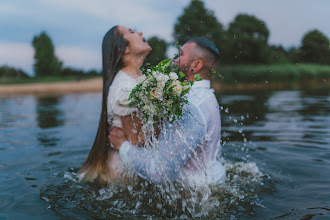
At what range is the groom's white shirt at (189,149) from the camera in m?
3.43

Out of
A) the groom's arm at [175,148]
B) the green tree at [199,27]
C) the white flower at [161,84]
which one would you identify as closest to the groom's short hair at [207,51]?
the green tree at [199,27]

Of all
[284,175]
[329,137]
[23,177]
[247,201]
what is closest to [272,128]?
[329,137]

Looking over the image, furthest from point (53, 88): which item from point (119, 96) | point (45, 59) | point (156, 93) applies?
point (156, 93)

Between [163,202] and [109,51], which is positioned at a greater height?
[109,51]

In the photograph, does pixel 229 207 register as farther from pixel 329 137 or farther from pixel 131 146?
pixel 329 137

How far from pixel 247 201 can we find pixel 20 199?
303 centimetres

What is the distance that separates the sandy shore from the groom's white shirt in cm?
3346

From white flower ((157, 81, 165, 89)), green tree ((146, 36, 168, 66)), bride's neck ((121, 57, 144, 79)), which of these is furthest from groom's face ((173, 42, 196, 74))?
bride's neck ((121, 57, 144, 79))

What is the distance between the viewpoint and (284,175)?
518 centimetres

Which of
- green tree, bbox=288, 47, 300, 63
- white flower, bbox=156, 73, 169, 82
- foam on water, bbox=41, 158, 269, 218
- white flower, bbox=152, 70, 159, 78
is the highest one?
green tree, bbox=288, 47, 300, 63

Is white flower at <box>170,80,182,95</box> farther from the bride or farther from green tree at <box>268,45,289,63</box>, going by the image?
green tree at <box>268,45,289,63</box>

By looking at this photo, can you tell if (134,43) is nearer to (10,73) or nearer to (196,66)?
(196,66)

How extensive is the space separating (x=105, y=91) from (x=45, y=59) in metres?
49.3

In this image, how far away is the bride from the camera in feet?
12.9
